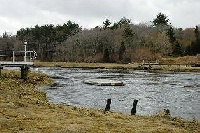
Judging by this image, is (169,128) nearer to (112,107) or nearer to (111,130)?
(111,130)

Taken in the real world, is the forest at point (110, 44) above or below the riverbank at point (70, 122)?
above

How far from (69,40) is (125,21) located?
4129cm

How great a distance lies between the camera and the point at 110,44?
143 meters

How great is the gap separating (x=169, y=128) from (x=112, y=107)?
12.4 metres

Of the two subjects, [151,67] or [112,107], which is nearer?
[112,107]

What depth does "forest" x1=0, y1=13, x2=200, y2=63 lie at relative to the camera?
442 ft

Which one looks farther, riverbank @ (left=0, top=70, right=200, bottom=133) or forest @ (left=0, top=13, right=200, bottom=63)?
forest @ (left=0, top=13, right=200, bottom=63)

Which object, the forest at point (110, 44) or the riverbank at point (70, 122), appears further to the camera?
the forest at point (110, 44)

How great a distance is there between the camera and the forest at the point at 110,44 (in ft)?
442

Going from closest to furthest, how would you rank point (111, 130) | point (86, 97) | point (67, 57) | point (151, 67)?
point (111, 130) < point (86, 97) < point (151, 67) < point (67, 57)

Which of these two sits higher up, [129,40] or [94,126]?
[129,40]

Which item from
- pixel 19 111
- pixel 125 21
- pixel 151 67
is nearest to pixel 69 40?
pixel 125 21

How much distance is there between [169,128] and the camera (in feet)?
56.4

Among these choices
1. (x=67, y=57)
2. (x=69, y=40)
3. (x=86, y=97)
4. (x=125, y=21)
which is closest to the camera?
(x=86, y=97)
